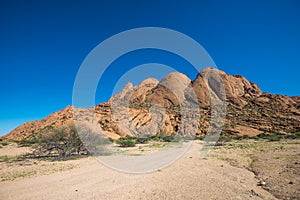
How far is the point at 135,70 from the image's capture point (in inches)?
1058

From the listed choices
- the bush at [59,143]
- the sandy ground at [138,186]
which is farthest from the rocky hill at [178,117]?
the sandy ground at [138,186]

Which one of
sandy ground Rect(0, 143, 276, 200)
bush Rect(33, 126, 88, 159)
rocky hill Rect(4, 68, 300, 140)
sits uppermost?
rocky hill Rect(4, 68, 300, 140)

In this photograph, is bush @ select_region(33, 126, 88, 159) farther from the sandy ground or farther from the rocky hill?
the rocky hill

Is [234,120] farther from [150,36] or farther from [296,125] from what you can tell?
[150,36]

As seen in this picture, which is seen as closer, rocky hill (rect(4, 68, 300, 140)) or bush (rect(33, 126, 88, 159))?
bush (rect(33, 126, 88, 159))

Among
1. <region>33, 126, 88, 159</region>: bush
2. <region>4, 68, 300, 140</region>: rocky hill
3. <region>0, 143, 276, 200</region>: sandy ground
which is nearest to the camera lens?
<region>0, 143, 276, 200</region>: sandy ground

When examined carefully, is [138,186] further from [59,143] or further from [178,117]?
[178,117]

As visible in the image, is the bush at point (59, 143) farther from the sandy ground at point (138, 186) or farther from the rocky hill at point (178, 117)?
the rocky hill at point (178, 117)

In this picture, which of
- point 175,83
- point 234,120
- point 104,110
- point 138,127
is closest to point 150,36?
point 138,127

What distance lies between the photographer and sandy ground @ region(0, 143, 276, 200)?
26.8ft

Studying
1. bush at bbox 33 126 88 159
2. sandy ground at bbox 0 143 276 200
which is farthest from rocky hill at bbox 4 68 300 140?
sandy ground at bbox 0 143 276 200

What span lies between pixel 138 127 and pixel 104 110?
14.0 meters

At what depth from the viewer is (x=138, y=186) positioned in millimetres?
9594

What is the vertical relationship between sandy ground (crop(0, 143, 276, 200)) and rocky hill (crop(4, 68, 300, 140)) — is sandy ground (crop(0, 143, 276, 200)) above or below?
below
